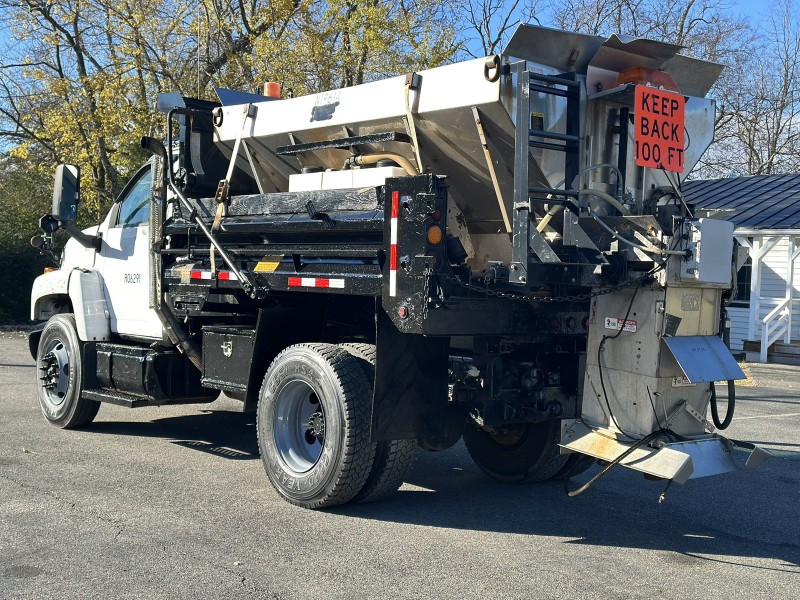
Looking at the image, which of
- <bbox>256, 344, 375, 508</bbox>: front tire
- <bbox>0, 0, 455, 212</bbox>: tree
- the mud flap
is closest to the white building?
<bbox>0, 0, 455, 212</bbox>: tree

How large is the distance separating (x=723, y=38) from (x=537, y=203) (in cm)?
3497

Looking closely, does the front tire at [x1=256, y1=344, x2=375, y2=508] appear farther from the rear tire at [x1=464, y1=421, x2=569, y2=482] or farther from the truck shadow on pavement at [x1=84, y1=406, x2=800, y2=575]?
the rear tire at [x1=464, y1=421, x2=569, y2=482]

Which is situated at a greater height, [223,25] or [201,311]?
[223,25]

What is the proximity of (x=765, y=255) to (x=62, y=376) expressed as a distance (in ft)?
51.5

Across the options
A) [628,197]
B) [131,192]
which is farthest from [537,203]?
[131,192]

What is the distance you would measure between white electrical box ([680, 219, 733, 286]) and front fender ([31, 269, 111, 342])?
5.49 metres

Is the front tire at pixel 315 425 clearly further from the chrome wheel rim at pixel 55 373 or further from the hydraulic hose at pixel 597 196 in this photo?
the chrome wheel rim at pixel 55 373

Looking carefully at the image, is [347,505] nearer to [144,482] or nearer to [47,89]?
[144,482]

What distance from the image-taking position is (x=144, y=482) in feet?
21.6

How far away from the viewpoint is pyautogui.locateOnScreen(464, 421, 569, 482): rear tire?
6664mm

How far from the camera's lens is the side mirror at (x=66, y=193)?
8.39 metres

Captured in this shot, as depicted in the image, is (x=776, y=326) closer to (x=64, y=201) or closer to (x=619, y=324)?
(x=619, y=324)

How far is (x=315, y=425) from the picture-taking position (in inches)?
238

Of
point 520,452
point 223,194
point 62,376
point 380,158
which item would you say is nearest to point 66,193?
point 62,376
